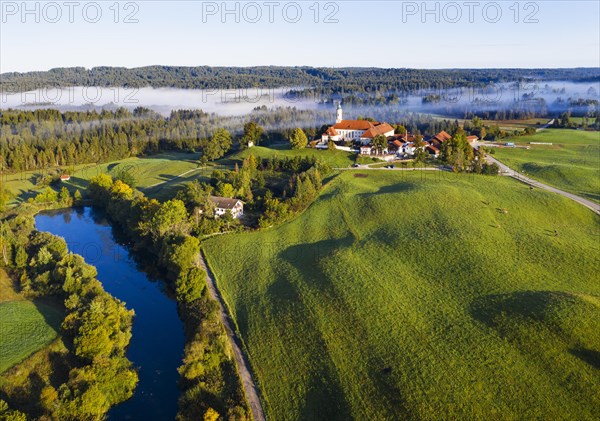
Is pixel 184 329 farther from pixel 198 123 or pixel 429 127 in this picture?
pixel 198 123

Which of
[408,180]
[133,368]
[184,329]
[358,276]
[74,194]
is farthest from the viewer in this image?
[74,194]

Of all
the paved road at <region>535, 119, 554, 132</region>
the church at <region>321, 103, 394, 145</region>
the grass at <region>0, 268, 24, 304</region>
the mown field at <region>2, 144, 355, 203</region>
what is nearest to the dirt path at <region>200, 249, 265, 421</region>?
the grass at <region>0, 268, 24, 304</region>

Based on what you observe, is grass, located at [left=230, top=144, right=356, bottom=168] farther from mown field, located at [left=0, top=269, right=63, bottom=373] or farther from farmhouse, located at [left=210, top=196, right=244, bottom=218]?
mown field, located at [left=0, top=269, right=63, bottom=373]

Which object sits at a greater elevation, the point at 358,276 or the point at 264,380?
the point at 358,276

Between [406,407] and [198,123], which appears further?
[198,123]

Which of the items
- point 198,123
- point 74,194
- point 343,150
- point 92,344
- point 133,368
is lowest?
point 133,368

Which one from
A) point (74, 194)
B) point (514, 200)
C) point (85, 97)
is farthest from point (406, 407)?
point (85, 97)

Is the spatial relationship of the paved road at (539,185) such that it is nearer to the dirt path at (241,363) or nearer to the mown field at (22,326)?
the dirt path at (241,363)
